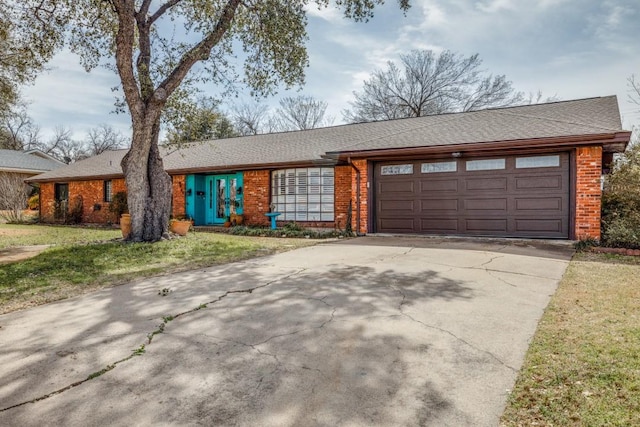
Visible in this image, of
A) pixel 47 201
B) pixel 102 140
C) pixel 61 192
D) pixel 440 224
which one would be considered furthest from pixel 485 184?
pixel 102 140

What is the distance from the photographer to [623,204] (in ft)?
27.8

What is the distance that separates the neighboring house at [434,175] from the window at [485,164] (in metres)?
0.03

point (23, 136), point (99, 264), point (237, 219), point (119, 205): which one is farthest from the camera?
point (23, 136)

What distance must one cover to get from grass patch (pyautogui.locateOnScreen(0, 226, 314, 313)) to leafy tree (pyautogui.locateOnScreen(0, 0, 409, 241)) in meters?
1.29

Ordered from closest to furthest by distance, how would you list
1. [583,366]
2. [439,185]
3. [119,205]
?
[583,366] < [439,185] < [119,205]

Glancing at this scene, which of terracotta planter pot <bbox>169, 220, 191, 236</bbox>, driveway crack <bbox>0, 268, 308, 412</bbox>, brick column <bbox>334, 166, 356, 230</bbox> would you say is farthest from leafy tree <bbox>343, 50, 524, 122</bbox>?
driveway crack <bbox>0, 268, 308, 412</bbox>

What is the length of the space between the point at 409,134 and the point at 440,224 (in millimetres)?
3008

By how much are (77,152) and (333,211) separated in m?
45.9

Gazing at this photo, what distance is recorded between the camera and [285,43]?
32.3 ft

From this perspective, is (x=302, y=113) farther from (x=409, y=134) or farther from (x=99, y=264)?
(x=99, y=264)

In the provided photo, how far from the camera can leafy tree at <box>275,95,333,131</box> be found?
110 ft

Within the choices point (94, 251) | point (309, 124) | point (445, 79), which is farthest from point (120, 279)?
point (309, 124)

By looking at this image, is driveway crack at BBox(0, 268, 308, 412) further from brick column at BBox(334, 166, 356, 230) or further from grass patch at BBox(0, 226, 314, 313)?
brick column at BBox(334, 166, 356, 230)

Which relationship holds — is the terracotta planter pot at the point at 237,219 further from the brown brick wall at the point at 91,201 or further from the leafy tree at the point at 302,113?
the leafy tree at the point at 302,113
